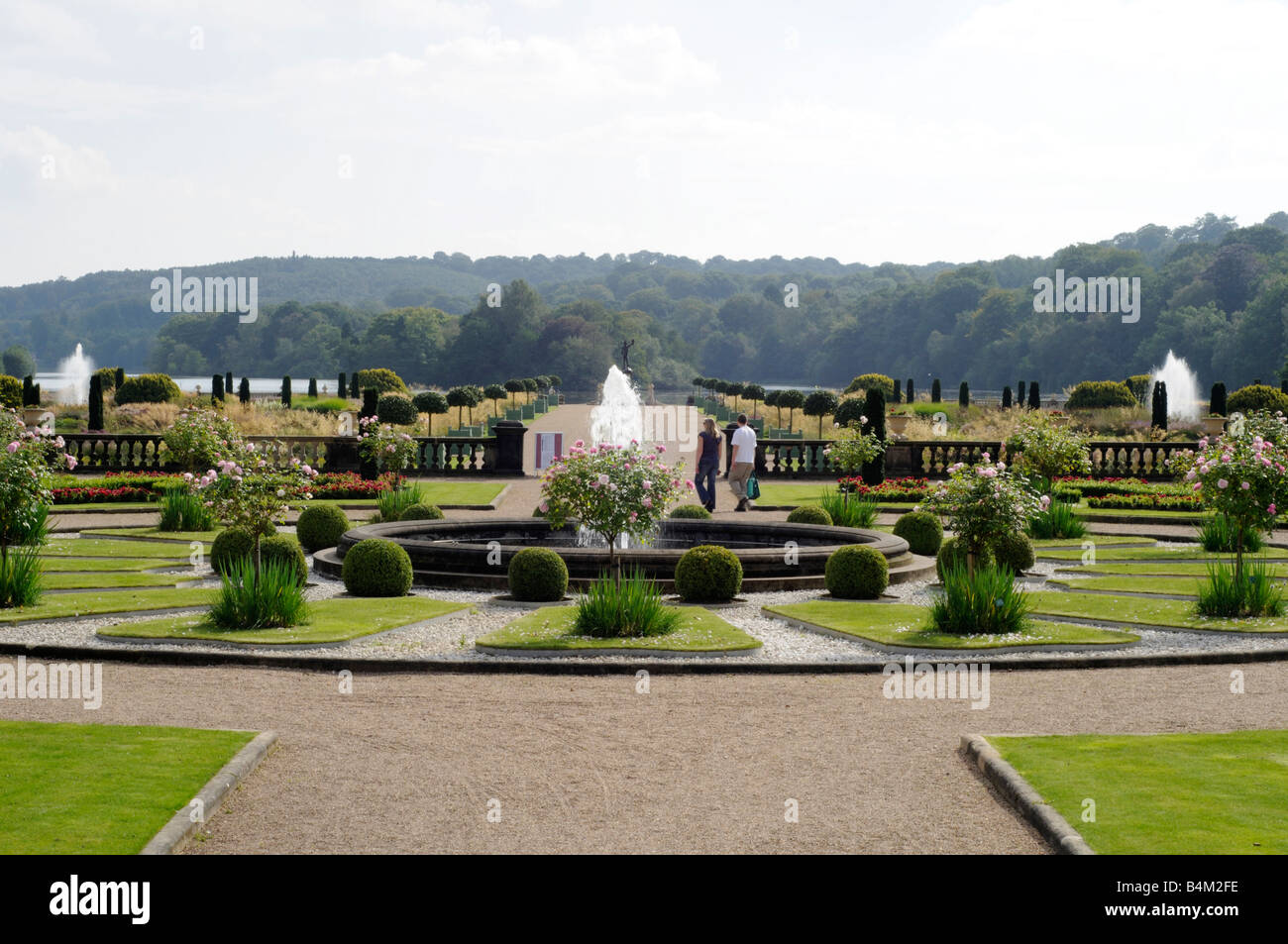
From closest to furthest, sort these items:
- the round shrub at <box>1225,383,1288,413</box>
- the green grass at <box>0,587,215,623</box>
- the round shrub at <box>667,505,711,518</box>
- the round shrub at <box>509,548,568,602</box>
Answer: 1. the green grass at <box>0,587,215,623</box>
2. the round shrub at <box>509,548,568,602</box>
3. the round shrub at <box>667,505,711,518</box>
4. the round shrub at <box>1225,383,1288,413</box>

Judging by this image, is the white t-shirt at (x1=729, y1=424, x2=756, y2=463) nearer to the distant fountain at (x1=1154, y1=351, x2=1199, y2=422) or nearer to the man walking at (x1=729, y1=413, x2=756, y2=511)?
the man walking at (x1=729, y1=413, x2=756, y2=511)

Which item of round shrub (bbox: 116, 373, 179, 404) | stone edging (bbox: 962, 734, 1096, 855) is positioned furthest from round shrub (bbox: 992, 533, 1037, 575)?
round shrub (bbox: 116, 373, 179, 404)

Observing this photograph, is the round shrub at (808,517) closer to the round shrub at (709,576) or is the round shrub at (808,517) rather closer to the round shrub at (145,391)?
the round shrub at (709,576)

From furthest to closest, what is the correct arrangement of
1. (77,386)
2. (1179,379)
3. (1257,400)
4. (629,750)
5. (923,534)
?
1. (1179,379)
2. (77,386)
3. (1257,400)
4. (923,534)
5. (629,750)

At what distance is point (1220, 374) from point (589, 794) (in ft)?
328

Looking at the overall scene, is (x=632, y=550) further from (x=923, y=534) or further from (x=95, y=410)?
(x=95, y=410)

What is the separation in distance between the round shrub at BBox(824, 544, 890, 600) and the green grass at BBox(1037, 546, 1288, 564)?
18.7ft

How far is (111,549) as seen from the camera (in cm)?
2116

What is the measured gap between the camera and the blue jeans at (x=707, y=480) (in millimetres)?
26984

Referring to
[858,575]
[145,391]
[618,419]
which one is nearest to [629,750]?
[858,575]

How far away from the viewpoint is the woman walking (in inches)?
1051

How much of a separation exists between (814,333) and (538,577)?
535ft

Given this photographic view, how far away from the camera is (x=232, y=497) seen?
16.5 meters
